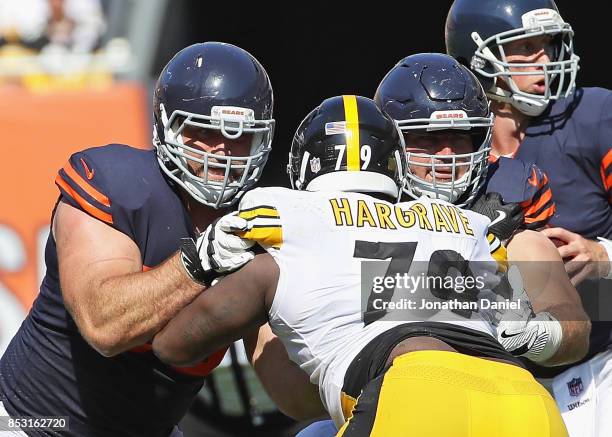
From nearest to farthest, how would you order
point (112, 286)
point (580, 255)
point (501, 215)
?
point (112, 286) → point (501, 215) → point (580, 255)

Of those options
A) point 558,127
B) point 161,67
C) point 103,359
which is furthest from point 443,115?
point 161,67

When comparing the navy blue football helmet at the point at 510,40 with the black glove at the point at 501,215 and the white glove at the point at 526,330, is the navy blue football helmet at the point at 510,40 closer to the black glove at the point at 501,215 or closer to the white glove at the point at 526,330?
the black glove at the point at 501,215

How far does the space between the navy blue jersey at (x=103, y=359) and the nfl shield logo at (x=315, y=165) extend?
53 centimetres

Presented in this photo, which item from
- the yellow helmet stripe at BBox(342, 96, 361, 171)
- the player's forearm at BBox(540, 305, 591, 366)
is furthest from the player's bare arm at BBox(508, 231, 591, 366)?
the yellow helmet stripe at BBox(342, 96, 361, 171)

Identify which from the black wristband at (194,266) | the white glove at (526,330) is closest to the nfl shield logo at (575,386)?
the white glove at (526,330)

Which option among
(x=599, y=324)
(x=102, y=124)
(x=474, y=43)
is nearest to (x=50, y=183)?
(x=102, y=124)

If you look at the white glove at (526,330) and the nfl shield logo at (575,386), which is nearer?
the white glove at (526,330)

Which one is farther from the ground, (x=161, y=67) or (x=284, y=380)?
(x=161, y=67)

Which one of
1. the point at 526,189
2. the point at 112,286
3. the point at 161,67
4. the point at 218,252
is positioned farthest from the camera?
the point at 161,67

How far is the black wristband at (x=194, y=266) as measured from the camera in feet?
9.81

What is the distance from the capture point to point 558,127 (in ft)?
14.0

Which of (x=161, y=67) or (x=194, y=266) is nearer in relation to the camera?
(x=194, y=266)

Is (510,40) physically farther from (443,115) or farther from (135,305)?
(135,305)

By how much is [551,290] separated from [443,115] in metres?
0.65
